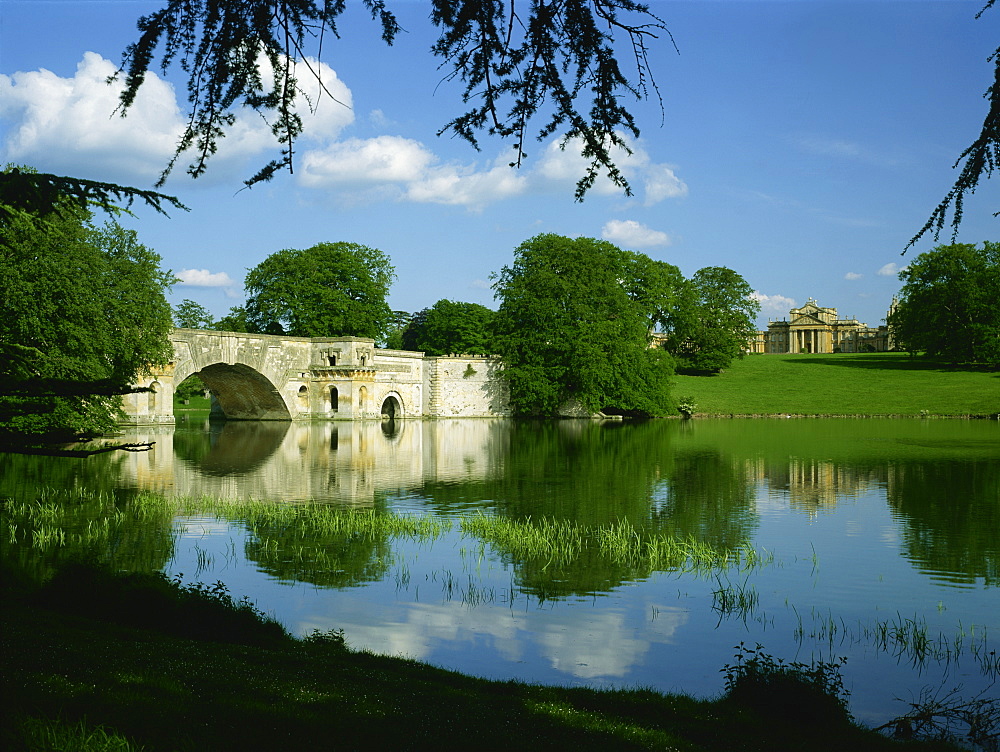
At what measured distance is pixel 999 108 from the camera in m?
4.91

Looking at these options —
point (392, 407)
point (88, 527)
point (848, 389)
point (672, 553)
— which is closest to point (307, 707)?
point (672, 553)

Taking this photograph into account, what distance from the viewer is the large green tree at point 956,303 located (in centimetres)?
6550

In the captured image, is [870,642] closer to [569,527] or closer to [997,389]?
[569,527]

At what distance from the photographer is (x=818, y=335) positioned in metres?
120

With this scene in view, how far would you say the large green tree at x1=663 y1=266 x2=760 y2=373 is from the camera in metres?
67.6

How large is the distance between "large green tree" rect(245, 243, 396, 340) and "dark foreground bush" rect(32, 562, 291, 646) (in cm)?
4657

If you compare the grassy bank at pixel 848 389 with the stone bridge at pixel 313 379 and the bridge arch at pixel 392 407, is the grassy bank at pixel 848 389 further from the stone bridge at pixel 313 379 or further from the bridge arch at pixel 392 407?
the bridge arch at pixel 392 407

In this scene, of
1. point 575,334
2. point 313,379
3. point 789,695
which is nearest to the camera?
point 789,695

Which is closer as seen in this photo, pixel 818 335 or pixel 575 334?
pixel 575 334

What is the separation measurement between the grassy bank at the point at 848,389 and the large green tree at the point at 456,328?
53.5 ft

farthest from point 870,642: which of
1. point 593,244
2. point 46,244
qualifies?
point 593,244

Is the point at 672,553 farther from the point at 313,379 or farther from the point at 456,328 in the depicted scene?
the point at 456,328

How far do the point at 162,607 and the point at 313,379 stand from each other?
4339cm

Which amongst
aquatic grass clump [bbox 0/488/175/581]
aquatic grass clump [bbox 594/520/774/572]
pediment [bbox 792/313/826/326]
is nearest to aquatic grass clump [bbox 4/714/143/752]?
aquatic grass clump [bbox 0/488/175/581]
